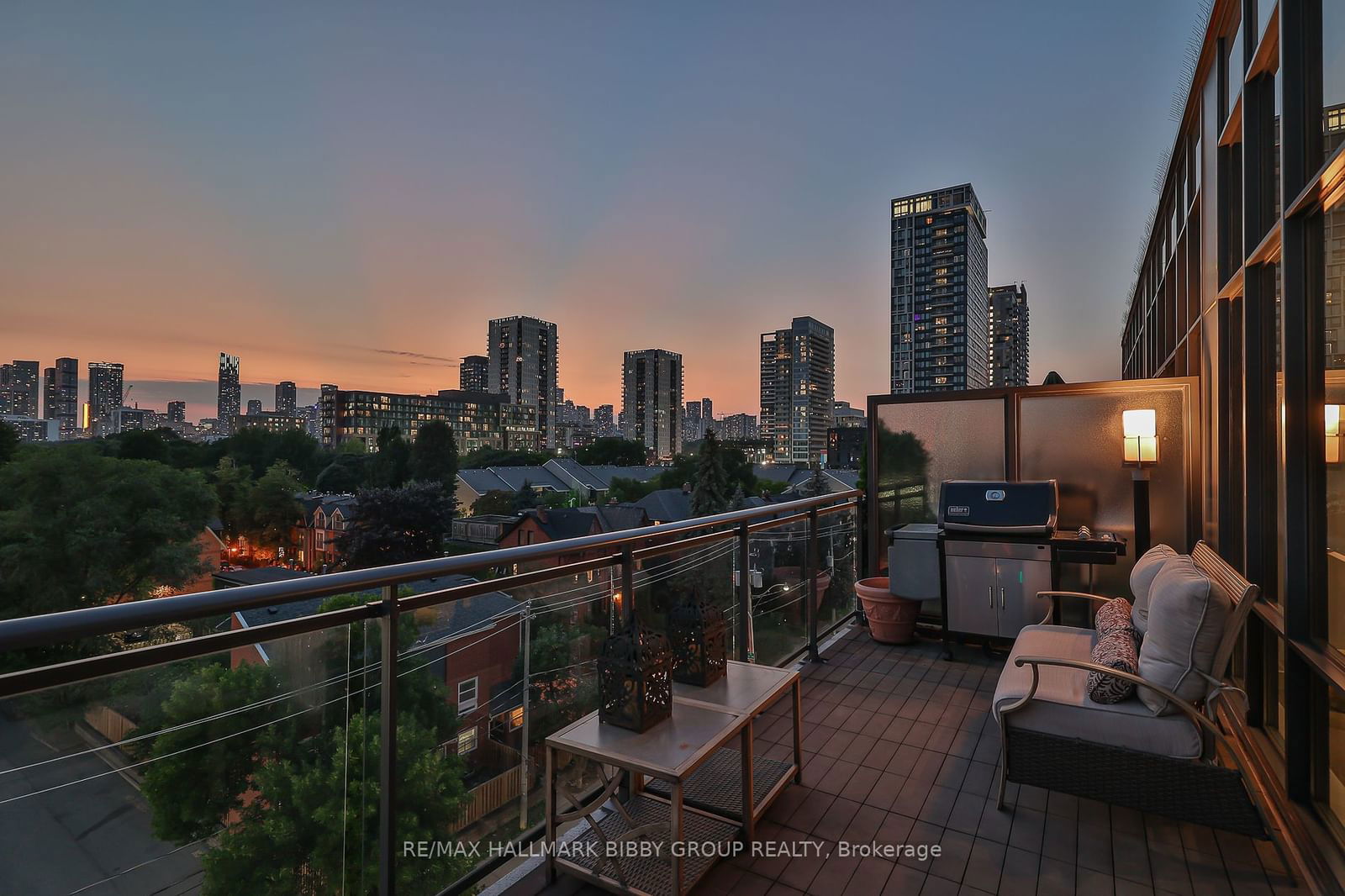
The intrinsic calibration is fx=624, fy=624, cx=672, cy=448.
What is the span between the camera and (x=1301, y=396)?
2.30m

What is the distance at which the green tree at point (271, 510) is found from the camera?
38719mm

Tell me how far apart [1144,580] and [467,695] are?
3.11 m

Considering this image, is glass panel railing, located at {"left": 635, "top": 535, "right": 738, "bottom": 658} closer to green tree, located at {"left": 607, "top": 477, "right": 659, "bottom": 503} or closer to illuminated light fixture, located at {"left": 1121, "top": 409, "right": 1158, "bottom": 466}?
illuminated light fixture, located at {"left": 1121, "top": 409, "right": 1158, "bottom": 466}

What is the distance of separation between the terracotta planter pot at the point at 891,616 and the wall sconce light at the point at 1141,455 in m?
1.56

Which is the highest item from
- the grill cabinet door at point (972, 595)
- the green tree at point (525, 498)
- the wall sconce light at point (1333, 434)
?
the wall sconce light at point (1333, 434)

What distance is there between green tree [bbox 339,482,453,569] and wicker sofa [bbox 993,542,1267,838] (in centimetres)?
2989

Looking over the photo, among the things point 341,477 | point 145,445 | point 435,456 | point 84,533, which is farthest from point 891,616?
point 341,477

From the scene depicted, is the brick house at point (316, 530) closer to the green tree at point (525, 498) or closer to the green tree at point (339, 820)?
the green tree at point (525, 498)

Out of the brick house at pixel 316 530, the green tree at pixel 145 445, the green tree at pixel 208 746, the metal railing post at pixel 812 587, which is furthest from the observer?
the brick house at pixel 316 530

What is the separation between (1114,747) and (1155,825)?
1.37ft

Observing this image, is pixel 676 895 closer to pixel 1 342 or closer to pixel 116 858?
pixel 116 858

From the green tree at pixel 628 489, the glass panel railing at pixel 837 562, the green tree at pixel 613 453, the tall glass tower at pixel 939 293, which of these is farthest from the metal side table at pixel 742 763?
the tall glass tower at pixel 939 293

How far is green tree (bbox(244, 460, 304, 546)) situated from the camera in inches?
1524

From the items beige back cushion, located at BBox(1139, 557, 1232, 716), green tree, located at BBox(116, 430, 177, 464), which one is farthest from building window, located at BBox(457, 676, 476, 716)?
green tree, located at BBox(116, 430, 177, 464)
